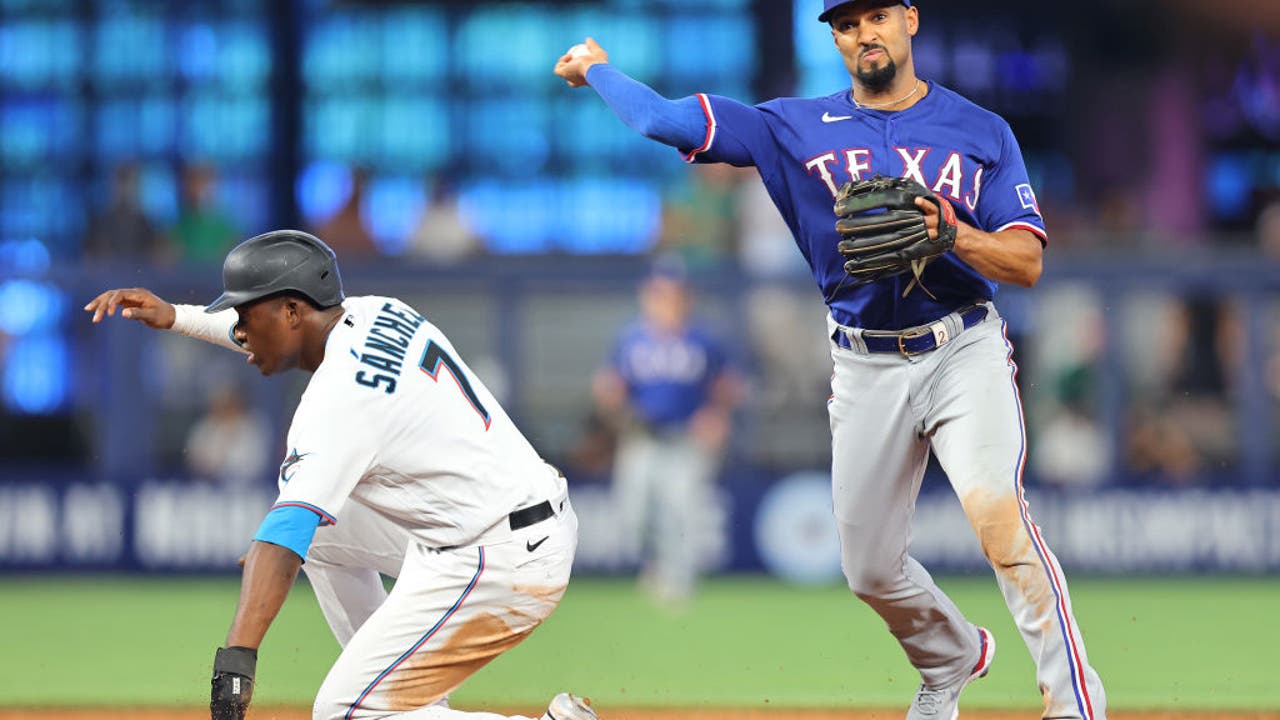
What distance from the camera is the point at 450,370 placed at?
4.77m

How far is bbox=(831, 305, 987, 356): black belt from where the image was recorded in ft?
16.7

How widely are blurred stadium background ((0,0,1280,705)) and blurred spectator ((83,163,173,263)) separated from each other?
2cm

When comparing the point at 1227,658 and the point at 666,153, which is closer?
the point at 1227,658

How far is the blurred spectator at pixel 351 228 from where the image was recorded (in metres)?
13.1

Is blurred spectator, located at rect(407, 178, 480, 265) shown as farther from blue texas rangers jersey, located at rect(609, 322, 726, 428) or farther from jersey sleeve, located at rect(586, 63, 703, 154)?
jersey sleeve, located at rect(586, 63, 703, 154)

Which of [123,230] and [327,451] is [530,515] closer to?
[327,451]

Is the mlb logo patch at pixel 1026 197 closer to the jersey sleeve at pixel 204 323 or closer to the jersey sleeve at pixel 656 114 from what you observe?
the jersey sleeve at pixel 656 114

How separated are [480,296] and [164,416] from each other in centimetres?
237

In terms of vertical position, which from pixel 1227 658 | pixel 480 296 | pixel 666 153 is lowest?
pixel 1227 658

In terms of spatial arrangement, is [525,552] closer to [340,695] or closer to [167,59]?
[340,695]

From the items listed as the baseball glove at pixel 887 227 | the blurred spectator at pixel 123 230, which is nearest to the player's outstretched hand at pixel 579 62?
the baseball glove at pixel 887 227

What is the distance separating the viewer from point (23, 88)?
13172mm

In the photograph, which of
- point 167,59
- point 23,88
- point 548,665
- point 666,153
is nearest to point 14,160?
point 23,88

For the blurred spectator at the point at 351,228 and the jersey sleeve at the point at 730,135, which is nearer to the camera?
the jersey sleeve at the point at 730,135
